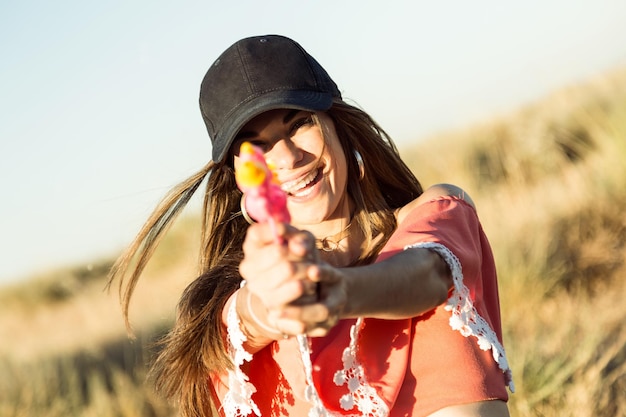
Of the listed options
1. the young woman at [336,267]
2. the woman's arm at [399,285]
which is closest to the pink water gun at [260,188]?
the woman's arm at [399,285]

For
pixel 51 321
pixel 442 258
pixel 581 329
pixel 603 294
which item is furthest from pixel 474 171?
pixel 442 258

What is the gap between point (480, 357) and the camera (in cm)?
229

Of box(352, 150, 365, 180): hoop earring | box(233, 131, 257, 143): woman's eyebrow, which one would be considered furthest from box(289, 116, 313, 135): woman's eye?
box(352, 150, 365, 180): hoop earring

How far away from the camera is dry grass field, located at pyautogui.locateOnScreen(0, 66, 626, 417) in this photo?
417cm

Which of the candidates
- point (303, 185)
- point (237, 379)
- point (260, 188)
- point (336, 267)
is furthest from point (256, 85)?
point (260, 188)

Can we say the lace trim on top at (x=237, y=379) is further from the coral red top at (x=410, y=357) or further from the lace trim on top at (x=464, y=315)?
the lace trim on top at (x=464, y=315)

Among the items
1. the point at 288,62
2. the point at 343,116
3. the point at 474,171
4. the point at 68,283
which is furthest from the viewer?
the point at 68,283

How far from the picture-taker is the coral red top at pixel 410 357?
7.32ft

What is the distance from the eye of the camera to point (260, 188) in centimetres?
134

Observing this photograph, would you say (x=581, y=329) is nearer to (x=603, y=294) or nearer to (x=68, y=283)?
(x=603, y=294)

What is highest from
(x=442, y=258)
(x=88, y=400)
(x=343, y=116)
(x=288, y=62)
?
(x=288, y=62)

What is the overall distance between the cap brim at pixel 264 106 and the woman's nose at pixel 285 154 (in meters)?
0.11

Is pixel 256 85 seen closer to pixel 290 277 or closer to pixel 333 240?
pixel 333 240

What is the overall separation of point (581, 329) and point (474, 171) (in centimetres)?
404
